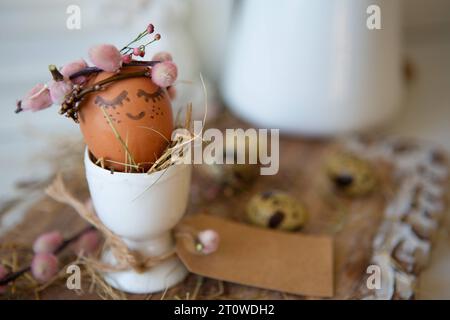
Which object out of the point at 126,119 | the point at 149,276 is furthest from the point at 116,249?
the point at 126,119

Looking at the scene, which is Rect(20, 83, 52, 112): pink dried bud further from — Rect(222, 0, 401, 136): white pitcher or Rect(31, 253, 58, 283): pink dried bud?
Rect(222, 0, 401, 136): white pitcher

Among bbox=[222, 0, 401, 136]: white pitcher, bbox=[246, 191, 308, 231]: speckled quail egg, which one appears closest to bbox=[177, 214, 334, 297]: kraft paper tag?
bbox=[246, 191, 308, 231]: speckled quail egg

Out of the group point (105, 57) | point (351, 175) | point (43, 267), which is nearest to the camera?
point (105, 57)

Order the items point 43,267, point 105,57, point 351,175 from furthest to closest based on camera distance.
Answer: point 351,175 → point 43,267 → point 105,57

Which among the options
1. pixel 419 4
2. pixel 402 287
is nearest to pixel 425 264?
pixel 402 287

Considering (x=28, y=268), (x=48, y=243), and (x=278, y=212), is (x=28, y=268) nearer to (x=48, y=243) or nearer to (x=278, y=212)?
(x=48, y=243)

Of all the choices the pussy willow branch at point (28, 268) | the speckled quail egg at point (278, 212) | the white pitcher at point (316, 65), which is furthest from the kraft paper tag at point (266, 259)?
the white pitcher at point (316, 65)

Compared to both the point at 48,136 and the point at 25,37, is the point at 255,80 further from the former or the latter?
the point at 25,37
